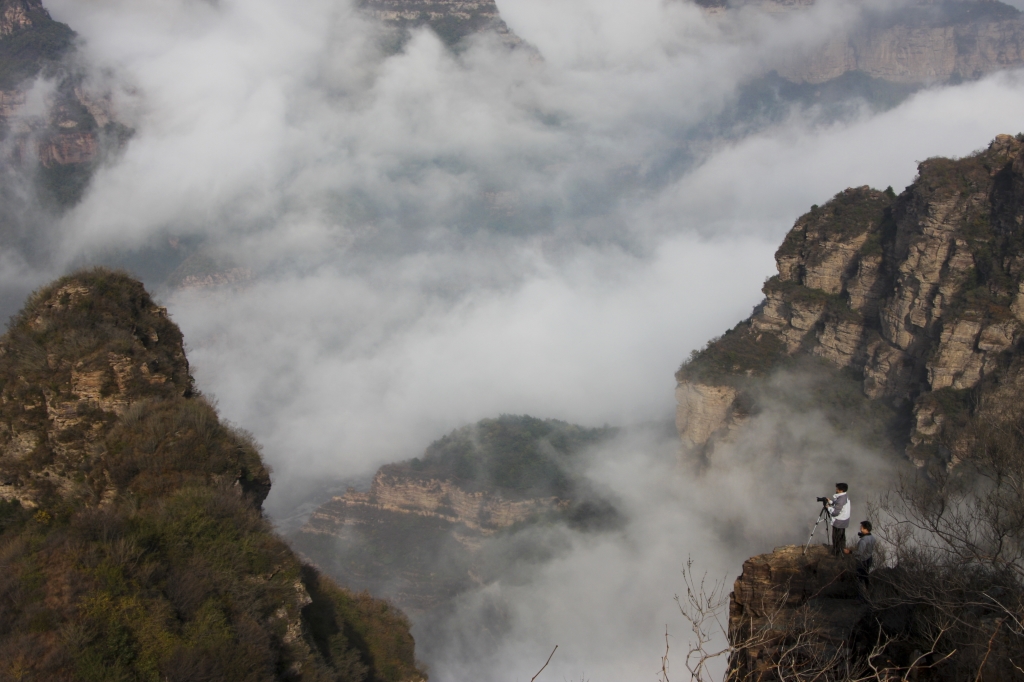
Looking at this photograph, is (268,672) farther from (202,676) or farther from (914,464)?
(914,464)

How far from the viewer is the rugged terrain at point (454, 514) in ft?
273

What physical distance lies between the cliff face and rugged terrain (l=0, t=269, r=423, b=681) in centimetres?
3451

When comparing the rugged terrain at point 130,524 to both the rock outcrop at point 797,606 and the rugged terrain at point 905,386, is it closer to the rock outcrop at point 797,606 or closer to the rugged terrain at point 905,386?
the rock outcrop at point 797,606

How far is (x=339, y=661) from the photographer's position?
1978 centimetres

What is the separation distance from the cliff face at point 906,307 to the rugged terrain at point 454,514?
26.0 metres

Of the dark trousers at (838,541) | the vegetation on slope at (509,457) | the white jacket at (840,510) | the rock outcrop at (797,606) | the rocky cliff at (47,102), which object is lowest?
the rock outcrop at (797,606)

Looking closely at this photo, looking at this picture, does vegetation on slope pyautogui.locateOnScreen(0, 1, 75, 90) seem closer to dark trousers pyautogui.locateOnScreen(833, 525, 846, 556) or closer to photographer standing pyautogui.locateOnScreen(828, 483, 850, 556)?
photographer standing pyautogui.locateOnScreen(828, 483, 850, 556)

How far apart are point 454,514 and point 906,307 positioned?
204 feet

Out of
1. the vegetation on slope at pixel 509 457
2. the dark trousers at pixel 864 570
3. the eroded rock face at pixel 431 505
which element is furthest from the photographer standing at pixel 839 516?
the vegetation on slope at pixel 509 457

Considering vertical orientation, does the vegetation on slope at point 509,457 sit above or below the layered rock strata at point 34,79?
below

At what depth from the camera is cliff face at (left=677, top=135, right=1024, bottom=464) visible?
45250 millimetres

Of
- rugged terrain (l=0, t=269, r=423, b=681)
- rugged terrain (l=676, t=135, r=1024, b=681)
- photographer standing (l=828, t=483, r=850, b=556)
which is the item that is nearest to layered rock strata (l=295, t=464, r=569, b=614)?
rugged terrain (l=676, t=135, r=1024, b=681)

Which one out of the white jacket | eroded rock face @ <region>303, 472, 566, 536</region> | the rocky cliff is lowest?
the white jacket

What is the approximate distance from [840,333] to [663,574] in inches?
1115
